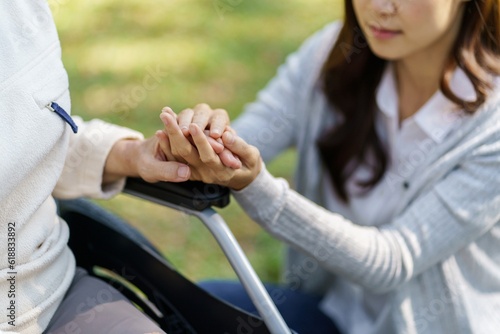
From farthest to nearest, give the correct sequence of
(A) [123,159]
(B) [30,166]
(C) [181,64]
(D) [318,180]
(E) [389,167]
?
(C) [181,64] < (D) [318,180] < (E) [389,167] < (A) [123,159] < (B) [30,166]

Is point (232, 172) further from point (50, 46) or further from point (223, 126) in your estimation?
point (50, 46)

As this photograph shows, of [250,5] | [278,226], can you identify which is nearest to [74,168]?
[278,226]

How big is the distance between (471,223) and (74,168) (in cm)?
80

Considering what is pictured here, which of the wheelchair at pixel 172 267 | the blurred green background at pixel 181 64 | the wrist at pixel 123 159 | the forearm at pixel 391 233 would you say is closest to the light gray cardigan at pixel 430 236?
the forearm at pixel 391 233

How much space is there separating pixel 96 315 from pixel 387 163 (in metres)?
0.81

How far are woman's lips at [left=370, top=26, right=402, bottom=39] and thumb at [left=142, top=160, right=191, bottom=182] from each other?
51cm

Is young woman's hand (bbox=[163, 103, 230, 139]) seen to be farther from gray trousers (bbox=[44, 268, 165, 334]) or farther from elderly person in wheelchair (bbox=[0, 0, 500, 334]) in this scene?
gray trousers (bbox=[44, 268, 165, 334])

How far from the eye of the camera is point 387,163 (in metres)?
1.90

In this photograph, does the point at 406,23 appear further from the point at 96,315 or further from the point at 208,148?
the point at 96,315

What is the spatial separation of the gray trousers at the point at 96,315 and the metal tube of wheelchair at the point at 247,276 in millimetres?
181

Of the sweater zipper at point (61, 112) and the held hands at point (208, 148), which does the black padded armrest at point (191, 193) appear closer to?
the held hands at point (208, 148)

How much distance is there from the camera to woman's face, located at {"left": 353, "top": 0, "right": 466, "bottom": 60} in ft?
5.34

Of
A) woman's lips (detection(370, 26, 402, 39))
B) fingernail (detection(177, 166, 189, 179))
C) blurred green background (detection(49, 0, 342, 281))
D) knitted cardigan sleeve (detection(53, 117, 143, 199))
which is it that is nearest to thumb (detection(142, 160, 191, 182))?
fingernail (detection(177, 166, 189, 179))

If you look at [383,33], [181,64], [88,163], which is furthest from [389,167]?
[181,64]
